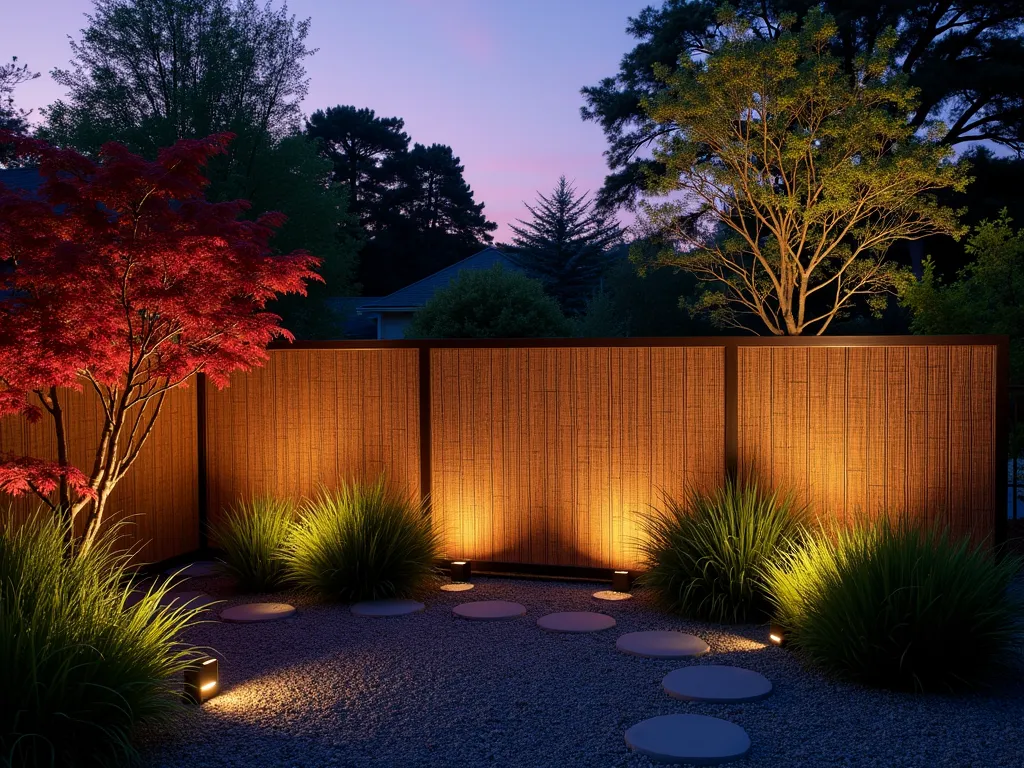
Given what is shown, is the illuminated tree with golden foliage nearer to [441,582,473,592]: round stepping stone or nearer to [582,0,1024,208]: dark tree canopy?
[582,0,1024,208]: dark tree canopy

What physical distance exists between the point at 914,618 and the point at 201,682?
10.1ft

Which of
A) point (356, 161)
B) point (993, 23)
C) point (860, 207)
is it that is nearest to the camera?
point (860, 207)

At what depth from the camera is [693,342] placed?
586 cm

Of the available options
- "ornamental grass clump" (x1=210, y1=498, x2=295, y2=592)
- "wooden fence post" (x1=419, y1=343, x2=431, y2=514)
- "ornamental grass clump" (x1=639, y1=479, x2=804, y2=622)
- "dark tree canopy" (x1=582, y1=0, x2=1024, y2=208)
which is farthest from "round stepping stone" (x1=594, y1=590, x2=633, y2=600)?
"dark tree canopy" (x1=582, y1=0, x2=1024, y2=208)

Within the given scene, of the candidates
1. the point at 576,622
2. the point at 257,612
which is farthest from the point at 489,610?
the point at 257,612

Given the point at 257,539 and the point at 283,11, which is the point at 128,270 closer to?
the point at 257,539

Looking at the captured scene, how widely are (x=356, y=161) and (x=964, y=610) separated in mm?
35102

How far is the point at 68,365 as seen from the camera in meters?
4.68

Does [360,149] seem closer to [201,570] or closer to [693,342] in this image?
[201,570]

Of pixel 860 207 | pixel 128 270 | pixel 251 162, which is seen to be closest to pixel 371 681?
pixel 128 270

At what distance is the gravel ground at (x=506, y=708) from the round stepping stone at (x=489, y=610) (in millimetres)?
200

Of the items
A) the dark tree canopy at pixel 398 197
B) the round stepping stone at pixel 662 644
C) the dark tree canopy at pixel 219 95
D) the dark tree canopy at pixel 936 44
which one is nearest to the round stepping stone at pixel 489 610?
the round stepping stone at pixel 662 644

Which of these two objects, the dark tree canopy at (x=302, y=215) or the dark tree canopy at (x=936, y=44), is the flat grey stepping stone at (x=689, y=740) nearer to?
the dark tree canopy at (x=936, y=44)

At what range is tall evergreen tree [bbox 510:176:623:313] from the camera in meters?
33.4
